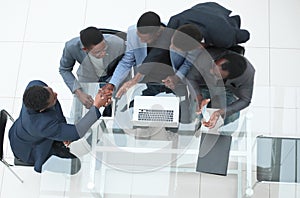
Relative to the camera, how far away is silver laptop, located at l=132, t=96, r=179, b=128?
8.87 feet

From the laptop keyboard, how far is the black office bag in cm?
25

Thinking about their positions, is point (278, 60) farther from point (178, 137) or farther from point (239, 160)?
point (178, 137)

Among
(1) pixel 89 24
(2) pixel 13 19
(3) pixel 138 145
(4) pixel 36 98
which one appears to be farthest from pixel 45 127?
(2) pixel 13 19

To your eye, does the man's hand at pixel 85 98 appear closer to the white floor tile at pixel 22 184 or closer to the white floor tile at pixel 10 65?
the white floor tile at pixel 22 184

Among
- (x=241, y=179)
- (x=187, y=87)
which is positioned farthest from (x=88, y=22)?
(x=241, y=179)

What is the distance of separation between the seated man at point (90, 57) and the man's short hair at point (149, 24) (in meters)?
0.22

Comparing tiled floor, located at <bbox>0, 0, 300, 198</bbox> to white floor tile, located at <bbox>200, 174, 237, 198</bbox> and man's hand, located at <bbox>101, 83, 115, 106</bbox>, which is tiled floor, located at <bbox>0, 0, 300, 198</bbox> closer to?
white floor tile, located at <bbox>200, 174, 237, 198</bbox>

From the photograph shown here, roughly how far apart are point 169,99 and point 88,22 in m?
1.47

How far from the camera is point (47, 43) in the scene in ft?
12.7

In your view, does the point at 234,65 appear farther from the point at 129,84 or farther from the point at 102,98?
the point at 102,98

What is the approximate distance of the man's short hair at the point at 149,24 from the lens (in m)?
2.72

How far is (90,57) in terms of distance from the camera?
2.90m

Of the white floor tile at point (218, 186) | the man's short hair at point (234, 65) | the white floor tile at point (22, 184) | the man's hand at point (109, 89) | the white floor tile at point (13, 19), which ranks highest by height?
the white floor tile at point (13, 19)

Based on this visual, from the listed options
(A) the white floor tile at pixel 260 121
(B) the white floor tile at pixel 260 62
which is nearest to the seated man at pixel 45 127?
(A) the white floor tile at pixel 260 121
